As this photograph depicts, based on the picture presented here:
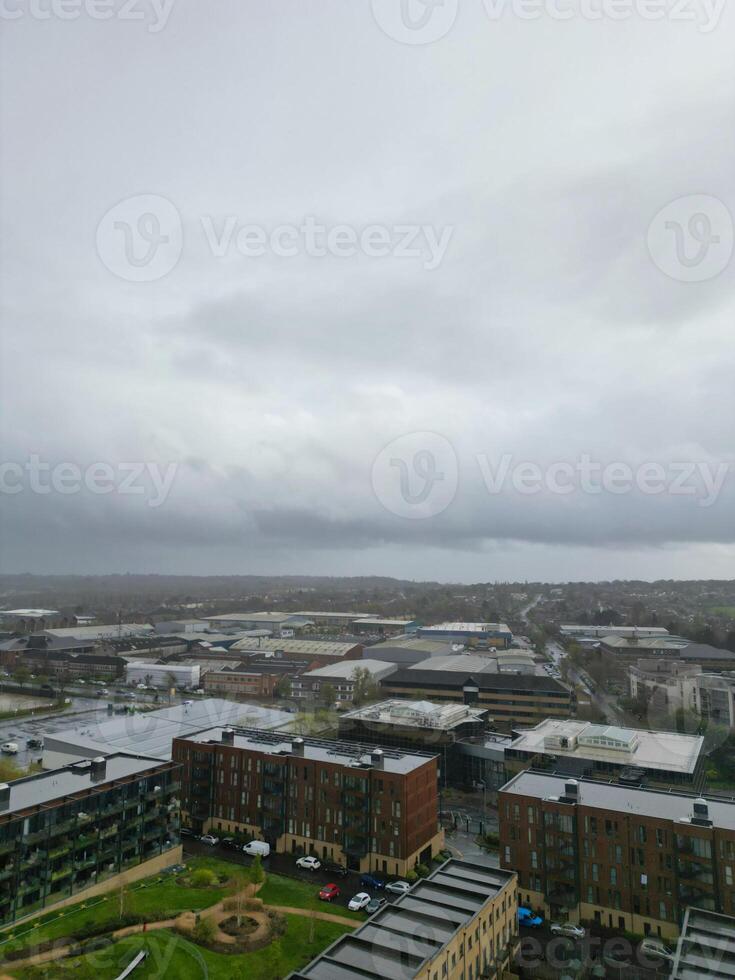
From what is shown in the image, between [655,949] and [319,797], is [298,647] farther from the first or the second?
[655,949]

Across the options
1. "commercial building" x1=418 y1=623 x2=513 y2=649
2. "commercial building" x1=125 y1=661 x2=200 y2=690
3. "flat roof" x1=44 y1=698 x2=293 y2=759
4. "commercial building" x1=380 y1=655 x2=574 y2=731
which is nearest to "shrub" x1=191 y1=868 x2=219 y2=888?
"flat roof" x1=44 y1=698 x2=293 y2=759

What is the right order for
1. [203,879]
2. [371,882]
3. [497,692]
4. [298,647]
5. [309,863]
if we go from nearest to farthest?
[203,879] → [371,882] → [309,863] → [497,692] → [298,647]

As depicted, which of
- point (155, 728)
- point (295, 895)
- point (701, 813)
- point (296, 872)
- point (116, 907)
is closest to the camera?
point (116, 907)

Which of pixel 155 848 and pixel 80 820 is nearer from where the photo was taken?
pixel 80 820

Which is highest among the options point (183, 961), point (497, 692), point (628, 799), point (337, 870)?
point (628, 799)

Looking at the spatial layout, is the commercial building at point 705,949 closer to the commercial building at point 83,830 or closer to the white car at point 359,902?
the white car at point 359,902

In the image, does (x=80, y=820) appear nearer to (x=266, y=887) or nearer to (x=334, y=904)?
(x=266, y=887)

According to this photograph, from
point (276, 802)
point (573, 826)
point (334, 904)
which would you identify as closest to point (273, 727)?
point (276, 802)

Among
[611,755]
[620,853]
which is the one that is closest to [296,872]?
[620,853]
